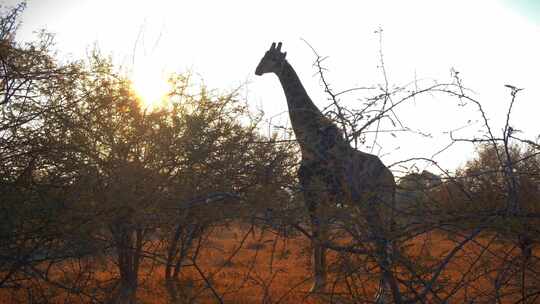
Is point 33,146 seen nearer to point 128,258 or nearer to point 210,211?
point 210,211

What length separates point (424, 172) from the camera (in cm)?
216

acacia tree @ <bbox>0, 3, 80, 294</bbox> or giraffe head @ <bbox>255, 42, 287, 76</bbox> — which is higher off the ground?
giraffe head @ <bbox>255, 42, 287, 76</bbox>

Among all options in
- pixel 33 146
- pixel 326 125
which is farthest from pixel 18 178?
pixel 326 125

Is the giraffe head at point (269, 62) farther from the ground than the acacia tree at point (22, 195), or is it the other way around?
the giraffe head at point (269, 62)

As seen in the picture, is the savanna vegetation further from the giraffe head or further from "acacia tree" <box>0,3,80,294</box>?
the giraffe head

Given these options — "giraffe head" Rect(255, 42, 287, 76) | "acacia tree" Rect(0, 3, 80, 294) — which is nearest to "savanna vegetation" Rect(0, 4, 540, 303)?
"acacia tree" Rect(0, 3, 80, 294)

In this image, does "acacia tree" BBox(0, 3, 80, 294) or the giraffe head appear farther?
the giraffe head

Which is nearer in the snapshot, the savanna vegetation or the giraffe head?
the savanna vegetation

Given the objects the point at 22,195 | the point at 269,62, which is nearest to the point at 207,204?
the point at 22,195

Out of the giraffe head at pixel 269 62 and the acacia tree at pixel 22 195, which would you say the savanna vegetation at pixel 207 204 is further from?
the giraffe head at pixel 269 62

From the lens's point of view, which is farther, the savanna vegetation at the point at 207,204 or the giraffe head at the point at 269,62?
A: the giraffe head at the point at 269,62

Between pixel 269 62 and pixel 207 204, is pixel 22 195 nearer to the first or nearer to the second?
pixel 207 204

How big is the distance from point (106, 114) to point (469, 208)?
13.7 ft

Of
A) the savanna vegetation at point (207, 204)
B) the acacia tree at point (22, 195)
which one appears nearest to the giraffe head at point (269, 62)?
the savanna vegetation at point (207, 204)
